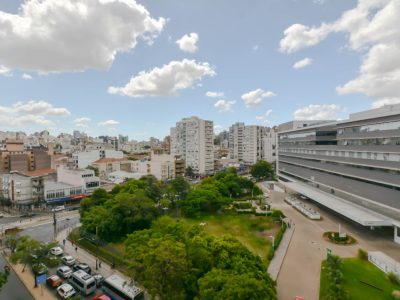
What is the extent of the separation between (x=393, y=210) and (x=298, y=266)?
50.3 ft

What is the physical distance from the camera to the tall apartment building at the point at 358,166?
1143 inches

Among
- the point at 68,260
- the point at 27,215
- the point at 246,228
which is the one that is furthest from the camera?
the point at 27,215

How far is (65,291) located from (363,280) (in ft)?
82.5

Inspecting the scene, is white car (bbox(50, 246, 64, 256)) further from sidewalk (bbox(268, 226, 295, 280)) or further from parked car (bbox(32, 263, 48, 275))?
sidewalk (bbox(268, 226, 295, 280))

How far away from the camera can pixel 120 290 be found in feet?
63.7

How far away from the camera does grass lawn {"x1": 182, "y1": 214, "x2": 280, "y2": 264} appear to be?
28798 millimetres

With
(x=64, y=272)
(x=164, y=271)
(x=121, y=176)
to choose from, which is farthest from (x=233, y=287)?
(x=121, y=176)

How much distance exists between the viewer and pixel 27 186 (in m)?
50.9

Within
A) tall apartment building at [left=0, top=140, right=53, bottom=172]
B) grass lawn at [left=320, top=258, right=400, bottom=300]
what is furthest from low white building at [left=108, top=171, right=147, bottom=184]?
grass lawn at [left=320, top=258, right=400, bottom=300]

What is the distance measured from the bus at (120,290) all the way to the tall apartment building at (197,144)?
67410 mm

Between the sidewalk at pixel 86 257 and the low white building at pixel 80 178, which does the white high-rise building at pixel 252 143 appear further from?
the sidewalk at pixel 86 257

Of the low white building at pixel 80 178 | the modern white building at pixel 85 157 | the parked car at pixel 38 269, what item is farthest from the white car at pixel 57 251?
the modern white building at pixel 85 157

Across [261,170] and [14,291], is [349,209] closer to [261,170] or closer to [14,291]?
[14,291]

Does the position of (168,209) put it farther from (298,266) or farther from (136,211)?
(298,266)
